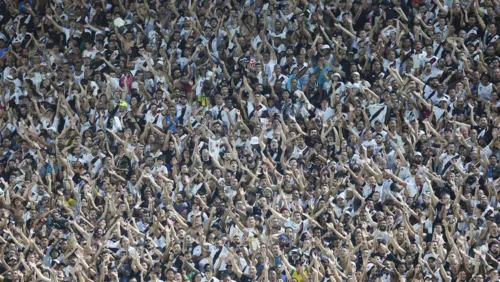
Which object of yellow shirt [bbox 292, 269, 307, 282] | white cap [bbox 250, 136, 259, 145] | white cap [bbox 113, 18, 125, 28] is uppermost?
white cap [bbox 113, 18, 125, 28]

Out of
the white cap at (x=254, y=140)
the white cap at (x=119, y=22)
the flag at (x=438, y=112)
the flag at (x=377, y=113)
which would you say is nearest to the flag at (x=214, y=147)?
the white cap at (x=254, y=140)

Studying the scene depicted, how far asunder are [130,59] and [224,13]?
4.85ft

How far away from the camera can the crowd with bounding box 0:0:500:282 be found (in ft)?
63.4

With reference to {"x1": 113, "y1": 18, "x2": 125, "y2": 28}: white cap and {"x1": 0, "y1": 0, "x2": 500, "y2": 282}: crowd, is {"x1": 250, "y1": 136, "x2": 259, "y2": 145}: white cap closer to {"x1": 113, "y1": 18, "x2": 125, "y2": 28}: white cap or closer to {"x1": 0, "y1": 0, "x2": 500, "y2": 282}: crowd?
{"x1": 0, "y1": 0, "x2": 500, "y2": 282}: crowd

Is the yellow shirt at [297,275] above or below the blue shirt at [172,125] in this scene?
below

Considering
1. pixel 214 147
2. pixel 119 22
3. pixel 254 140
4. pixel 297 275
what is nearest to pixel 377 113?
pixel 254 140

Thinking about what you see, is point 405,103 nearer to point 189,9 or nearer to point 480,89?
point 480,89

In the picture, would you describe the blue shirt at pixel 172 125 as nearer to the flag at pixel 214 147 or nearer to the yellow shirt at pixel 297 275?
the flag at pixel 214 147

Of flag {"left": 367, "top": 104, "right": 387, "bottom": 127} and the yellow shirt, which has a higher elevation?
flag {"left": 367, "top": 104, "right": 387, "bottom": 127}

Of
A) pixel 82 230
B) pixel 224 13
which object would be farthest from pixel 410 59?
pixel 82 230

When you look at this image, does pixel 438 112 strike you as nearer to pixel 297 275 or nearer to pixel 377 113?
pixel 377 113

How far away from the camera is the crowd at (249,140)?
19328 millimetres

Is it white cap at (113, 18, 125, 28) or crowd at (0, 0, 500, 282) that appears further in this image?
white cap at (113, 18, 125, 28)

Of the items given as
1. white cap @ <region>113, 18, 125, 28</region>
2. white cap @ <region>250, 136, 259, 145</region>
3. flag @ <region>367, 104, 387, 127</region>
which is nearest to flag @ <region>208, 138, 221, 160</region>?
white cap @ <region>250, 136, 259, 145</region>
